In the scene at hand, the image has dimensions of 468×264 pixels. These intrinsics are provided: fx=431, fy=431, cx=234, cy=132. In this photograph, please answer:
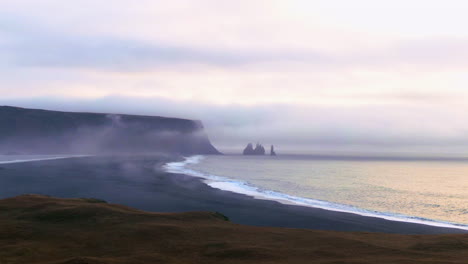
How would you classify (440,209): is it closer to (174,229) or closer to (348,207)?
(348,207)

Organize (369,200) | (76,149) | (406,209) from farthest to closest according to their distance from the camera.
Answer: (76,149)
(369,200)
(406,209)

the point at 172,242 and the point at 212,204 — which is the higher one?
the point at 172,242

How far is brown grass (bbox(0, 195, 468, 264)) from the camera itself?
14898 millimetres

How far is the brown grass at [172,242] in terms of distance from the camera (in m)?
14.9

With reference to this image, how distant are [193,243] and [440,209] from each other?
2836 cm

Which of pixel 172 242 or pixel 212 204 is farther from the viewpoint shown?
pixel 212 204

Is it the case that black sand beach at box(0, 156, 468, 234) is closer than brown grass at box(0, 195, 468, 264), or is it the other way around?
brown grass at box(0, 195, 468, 264)

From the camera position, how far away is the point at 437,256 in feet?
51.3

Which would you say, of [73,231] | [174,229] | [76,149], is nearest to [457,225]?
[174,229]

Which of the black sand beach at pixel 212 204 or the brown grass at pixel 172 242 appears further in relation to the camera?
the black sand beach at pixel 212 204

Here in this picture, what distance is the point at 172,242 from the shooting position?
56.1 feet

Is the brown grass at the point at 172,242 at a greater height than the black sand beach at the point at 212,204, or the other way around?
the brown grass at the point at 172,242

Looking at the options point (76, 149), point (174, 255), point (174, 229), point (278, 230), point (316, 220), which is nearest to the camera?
point (174, 255)

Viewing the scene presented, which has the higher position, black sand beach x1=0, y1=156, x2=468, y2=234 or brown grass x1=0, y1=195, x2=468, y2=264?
brown grass x1=0, y1=195, x2=468, y2=264
